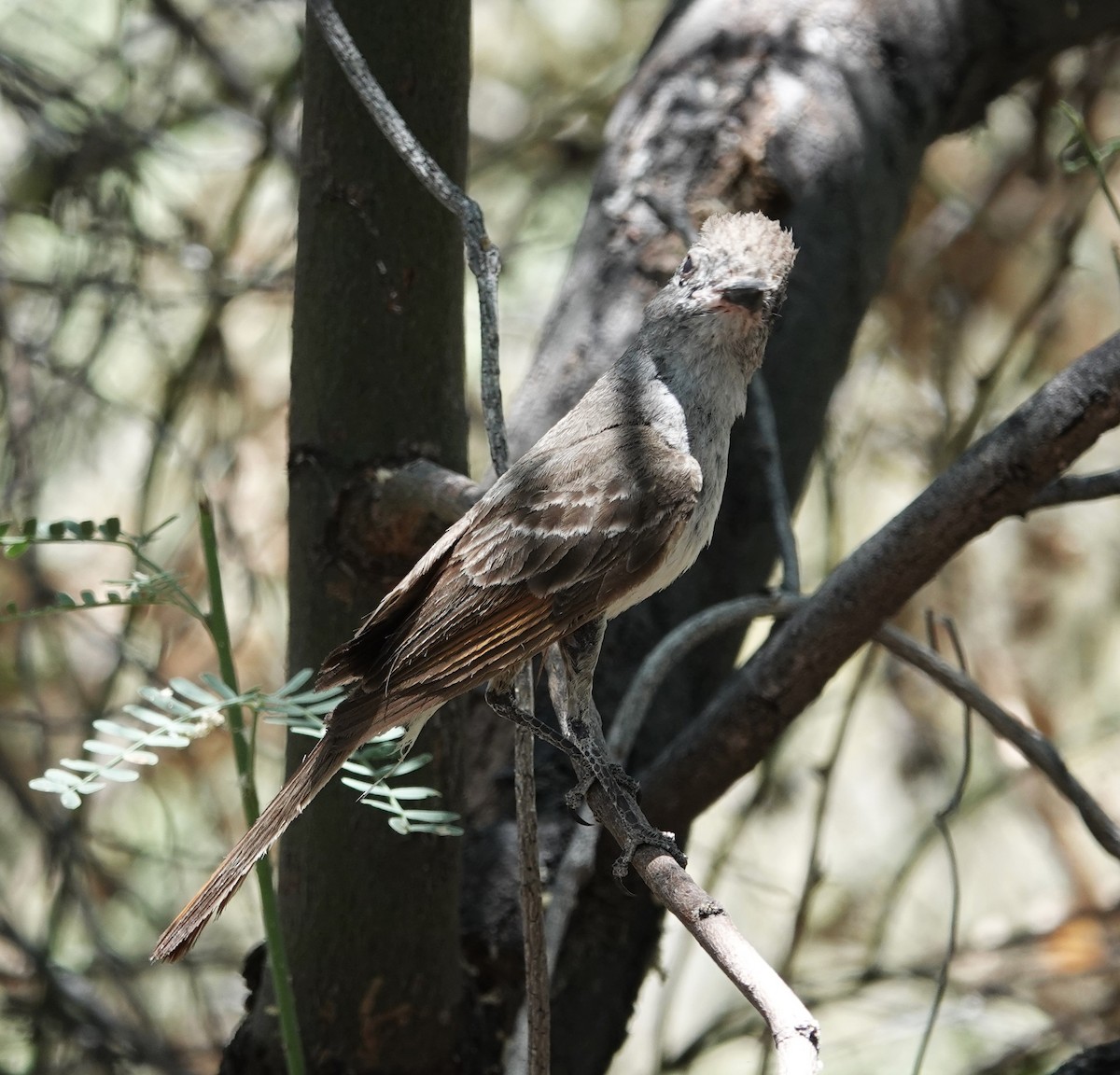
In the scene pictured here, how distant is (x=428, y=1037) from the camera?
2.63 metres

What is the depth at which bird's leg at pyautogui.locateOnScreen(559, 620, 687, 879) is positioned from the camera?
6.90ft

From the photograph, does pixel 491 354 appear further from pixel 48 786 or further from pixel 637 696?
pixel 48 786

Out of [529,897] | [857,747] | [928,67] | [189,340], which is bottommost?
[529,897]

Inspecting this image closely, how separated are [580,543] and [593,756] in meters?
0.36

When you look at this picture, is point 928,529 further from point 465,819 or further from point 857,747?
point 857,747

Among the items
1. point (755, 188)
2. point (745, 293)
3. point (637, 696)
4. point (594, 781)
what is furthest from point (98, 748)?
point (755, 188)

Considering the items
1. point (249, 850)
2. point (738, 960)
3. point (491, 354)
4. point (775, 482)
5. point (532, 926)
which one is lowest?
point (738, 960)

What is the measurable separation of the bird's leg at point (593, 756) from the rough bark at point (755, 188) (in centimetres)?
49

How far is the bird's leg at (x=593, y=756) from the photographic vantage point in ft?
6.90

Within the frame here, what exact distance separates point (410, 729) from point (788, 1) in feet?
7.23

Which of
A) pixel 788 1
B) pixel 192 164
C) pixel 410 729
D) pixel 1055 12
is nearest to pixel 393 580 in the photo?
pixel 410 729

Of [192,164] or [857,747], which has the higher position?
[192,164]

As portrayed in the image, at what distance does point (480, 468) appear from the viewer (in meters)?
5.37

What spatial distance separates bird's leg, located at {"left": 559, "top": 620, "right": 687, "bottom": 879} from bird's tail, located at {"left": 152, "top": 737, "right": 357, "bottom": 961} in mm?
407
